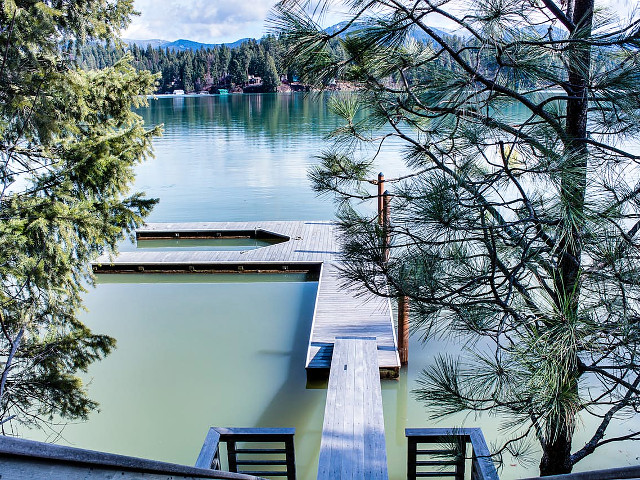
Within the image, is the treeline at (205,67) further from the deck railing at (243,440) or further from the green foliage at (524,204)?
the green foliage at (524,204)

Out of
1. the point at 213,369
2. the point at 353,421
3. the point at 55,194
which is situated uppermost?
the point at 55,194

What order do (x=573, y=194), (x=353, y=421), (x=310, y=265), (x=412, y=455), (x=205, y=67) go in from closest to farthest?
(x=573, y=194), (x=412, y=455), (x=353, y=421), (x=310, y=265), (x=205, y=67)

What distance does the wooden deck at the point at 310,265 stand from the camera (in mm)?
5809

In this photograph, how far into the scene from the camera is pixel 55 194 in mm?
4105

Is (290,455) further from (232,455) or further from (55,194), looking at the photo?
(55,194)

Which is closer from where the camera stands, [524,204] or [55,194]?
[524,204]

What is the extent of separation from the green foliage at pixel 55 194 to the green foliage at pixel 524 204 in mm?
2608

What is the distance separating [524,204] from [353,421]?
8.01 ft

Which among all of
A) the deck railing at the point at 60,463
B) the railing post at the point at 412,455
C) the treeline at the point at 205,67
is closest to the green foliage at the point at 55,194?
the railing post at the point at 412,455

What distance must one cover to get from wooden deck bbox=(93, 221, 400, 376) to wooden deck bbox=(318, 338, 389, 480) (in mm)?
515

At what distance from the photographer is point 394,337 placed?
234 inches

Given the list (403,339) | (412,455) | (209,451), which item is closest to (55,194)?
(209,451)

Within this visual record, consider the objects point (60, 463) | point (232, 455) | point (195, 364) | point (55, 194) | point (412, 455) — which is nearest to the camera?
point (60, 463)

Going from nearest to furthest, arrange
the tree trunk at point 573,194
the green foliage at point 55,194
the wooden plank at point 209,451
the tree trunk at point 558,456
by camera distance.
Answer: the tree trunk at point 573,194
the tree trunk at point 558,456
the wooden plank at point 209,451
the green foliage at point 55,194
